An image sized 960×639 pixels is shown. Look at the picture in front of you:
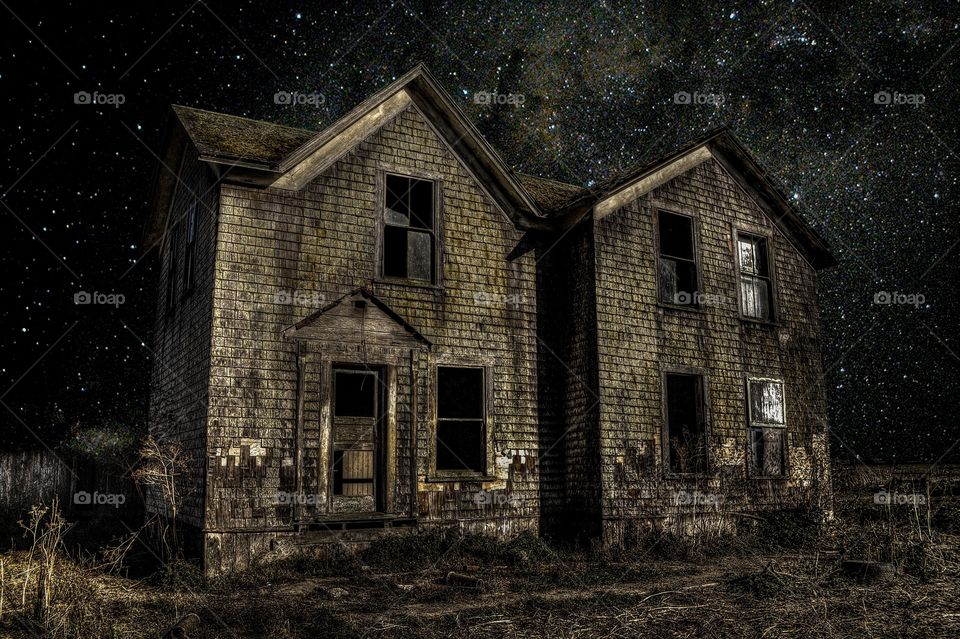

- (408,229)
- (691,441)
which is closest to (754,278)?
(691,441)

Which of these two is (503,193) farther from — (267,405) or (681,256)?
(267,405)

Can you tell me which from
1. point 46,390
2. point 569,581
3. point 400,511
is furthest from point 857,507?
point 46,390

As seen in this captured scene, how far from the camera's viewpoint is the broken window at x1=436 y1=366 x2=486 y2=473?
12.9 meters

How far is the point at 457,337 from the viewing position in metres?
12.8

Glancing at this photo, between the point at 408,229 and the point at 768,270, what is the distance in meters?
8.41

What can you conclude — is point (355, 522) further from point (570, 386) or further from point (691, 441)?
point (691, 441)

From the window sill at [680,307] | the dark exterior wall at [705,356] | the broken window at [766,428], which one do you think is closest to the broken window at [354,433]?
the dark exterior wall at [705,356]

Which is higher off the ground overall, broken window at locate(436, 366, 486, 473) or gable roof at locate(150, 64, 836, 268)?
gable roof at locate(150, 64, 836, 268)

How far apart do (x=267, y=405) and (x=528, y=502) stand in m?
4.99

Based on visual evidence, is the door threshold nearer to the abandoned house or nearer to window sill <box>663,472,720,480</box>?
the abandoned house

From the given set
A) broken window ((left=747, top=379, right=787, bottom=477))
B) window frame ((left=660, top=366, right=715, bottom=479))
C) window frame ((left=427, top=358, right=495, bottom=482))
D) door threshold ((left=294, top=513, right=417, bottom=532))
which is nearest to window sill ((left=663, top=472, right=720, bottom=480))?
window frame ((left=660, top=366, right=715, bottom=479))

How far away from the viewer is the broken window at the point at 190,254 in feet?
41.8

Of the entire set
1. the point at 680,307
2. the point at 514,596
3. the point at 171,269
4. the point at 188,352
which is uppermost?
the point at 171,269

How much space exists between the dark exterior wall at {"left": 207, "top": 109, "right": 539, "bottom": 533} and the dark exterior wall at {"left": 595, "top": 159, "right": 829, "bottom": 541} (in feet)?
4.90
